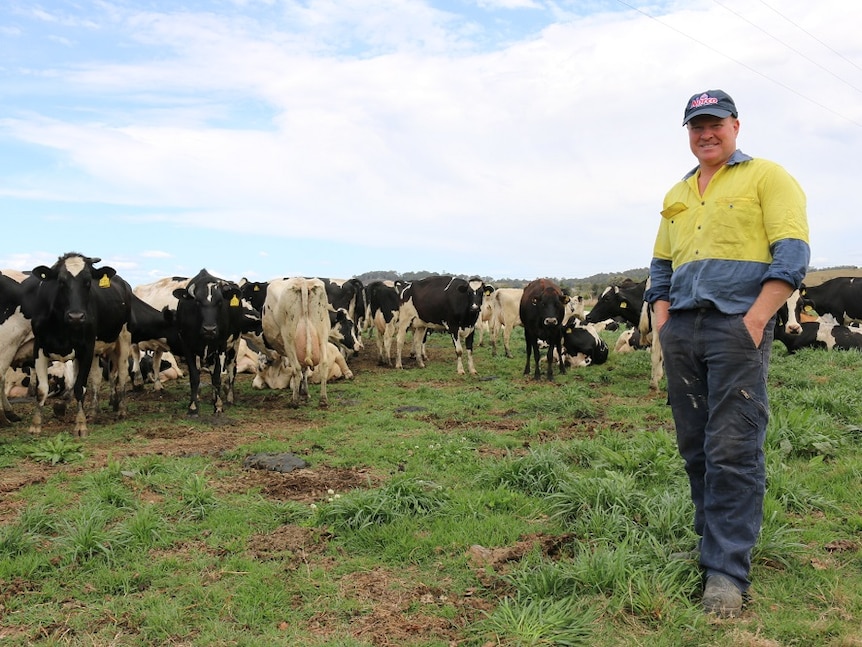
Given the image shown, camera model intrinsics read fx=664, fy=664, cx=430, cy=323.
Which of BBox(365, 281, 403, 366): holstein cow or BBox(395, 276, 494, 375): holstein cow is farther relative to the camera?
BBox(365, 281, 403, 366): holstein cow

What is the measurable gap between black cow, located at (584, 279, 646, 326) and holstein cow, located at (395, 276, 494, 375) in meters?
3.21

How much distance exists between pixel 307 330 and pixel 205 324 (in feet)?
6.03

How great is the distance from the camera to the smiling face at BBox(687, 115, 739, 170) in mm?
3854

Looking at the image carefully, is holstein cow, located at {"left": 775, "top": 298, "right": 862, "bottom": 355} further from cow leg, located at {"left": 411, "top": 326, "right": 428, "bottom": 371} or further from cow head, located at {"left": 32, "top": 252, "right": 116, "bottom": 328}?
cow head, located at {"left": 32, "top": 252, "right": 116, "bottom": 328}

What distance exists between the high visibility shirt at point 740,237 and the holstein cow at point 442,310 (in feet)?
36.5

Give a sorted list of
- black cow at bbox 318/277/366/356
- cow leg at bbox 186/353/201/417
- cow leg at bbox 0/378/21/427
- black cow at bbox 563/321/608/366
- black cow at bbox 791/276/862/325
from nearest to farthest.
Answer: cow leg at bbox 0/378/21/427
cow leg at bbox 186/353/201/417
black cow at bbox 563/321/608/366
black cow at bbox 318/277/366/356
black cow at bbox 791/276/862/325

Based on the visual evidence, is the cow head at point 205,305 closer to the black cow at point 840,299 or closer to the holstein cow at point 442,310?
the holstein cow at point 442,310

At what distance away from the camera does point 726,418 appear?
371cm

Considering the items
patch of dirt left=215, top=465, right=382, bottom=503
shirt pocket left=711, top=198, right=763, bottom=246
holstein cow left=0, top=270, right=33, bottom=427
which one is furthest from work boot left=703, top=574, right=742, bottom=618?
holstein cow left=0, top=270, right=33, bottom=427

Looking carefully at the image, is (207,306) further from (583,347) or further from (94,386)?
(583,347)

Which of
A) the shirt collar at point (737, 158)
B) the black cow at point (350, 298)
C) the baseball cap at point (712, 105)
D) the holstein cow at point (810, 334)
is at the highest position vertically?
the baseball cap at point (712, 105)

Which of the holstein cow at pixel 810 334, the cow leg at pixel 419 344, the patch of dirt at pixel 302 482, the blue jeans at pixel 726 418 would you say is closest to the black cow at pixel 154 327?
the patch of dirt at pixel 302 482

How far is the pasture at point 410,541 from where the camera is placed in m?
3.77

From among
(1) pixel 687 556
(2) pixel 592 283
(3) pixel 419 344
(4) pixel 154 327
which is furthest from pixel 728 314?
(2) pixel 592 283
